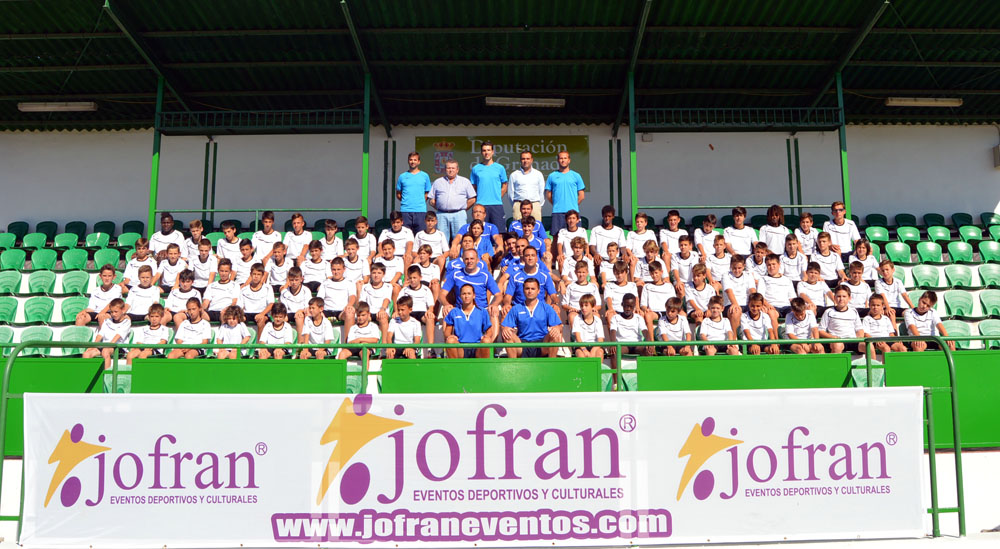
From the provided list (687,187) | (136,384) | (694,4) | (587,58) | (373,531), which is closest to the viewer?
(373,531)

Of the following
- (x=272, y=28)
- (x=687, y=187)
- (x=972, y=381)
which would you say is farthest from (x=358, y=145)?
(x=972, y=381)

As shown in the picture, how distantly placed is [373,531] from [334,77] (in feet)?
32.7

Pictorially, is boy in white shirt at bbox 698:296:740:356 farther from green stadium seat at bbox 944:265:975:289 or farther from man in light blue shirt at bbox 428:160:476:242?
green stadium seat at bbox 944:265:975:289

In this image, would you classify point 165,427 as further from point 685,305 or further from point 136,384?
point 685,305

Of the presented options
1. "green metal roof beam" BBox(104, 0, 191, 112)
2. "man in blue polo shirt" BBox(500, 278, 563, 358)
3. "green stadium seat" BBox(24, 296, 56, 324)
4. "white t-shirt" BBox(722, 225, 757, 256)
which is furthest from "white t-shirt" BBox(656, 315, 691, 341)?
"green metal roof beam" BBox(104, 0, 191, 112)

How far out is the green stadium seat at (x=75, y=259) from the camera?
12.6m

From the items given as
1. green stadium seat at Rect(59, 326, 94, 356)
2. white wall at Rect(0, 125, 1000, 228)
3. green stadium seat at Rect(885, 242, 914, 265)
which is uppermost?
white wall at Rect(0, 125, 1000, 228)

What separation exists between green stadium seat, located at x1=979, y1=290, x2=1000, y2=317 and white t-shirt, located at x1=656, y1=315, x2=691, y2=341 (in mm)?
5357

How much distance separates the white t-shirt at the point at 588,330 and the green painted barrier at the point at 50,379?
5.04 metres

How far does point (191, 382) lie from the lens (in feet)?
22.6

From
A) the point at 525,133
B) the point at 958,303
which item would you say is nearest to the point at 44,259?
the point at 525,133

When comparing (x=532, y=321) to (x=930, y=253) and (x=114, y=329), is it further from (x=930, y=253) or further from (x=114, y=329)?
(x=930, y=253)

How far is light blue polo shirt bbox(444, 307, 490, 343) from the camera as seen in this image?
819 centimetres

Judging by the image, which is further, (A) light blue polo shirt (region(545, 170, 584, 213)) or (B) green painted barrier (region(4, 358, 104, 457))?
(A) light blue polo shirt (region(545, 170, 584, 213))
